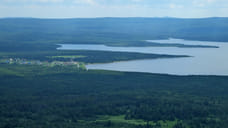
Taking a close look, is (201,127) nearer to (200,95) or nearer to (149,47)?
(200,95)

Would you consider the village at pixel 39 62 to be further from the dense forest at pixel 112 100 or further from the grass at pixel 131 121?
the grass at pixel 131 121

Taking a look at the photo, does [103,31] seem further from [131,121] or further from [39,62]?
[131,121]

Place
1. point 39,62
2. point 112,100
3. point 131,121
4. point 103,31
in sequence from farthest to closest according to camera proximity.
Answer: point 103,31 → point 39,62 → point 112,100 → point 131,121

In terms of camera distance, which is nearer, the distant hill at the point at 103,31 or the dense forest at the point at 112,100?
the dense forest at the point at 112,100

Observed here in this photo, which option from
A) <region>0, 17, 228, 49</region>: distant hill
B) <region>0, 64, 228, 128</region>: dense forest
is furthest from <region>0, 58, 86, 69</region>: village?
<region>0, 17, 228, 49</region>: distant hill

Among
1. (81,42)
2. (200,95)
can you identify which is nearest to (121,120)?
(200,95)

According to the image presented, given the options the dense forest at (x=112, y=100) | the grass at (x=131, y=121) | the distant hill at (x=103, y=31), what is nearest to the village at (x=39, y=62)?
the dense forest at (x=112, y=100)

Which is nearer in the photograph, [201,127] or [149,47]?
[201,127]

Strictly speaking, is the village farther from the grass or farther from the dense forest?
the grass

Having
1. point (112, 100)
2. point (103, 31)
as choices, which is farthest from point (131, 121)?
point (103, 31)

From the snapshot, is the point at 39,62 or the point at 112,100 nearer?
the point at 112,100

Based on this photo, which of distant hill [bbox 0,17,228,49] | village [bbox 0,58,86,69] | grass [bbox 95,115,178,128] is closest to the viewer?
grass [bbox 95,115,178,128]
